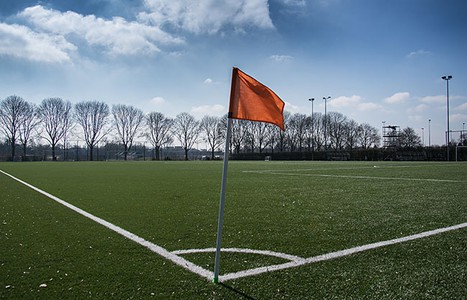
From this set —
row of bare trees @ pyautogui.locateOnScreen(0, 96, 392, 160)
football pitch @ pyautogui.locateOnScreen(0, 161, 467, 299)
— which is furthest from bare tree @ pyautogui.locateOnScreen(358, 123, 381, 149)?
football pitch @ pyautogui.locateOnScreen(0, 161, 467, 299)

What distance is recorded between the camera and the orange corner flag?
3.30 m

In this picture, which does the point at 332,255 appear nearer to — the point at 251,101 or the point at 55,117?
the point at 251,101

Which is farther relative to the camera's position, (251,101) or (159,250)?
(159,250)

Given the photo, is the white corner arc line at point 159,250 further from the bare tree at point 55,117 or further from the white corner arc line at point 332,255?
the bare tree at point 55,117

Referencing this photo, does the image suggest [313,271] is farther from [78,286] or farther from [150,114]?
[150,114]

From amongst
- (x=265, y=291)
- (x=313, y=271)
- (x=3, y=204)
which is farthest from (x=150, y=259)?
(x=3, y=204)

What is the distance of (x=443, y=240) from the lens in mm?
4320

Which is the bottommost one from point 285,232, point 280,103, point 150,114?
point 285,232

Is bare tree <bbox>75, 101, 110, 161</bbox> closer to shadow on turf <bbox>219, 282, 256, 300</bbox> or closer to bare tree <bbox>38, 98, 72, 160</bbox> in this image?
bare tree <bbox>38, 98, 72, 160</bbox>

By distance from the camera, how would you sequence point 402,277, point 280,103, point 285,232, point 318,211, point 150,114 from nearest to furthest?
point 402,277 → point 280,103 → point 285,232 → point 318,211 → point 150,114

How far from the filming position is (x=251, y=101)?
336 centimetres

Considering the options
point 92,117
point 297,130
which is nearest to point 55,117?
point 92,117

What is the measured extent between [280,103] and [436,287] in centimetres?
214

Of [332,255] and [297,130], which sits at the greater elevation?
[297,130]
